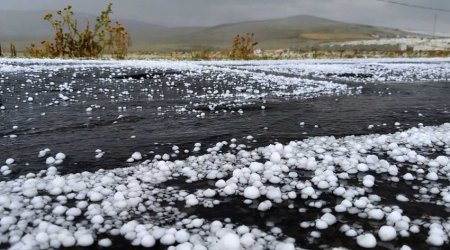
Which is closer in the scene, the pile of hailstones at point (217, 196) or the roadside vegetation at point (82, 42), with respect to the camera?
the pile of hailstones at point (217, 196)

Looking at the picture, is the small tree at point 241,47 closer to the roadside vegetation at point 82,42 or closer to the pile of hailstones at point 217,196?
the roadside vegetation at point 82,42

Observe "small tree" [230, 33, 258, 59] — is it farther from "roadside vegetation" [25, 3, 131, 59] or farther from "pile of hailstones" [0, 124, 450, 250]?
"pile of hailstones" [0, 124, 450, 250]

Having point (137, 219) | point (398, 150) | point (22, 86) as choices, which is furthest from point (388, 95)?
point (22, 86)

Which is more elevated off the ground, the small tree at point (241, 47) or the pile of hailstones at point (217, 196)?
the small tree at point (241, 47)

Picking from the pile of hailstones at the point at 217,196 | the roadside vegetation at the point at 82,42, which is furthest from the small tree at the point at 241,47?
the pile of hailstones at the point at 217,196

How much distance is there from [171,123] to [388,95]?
5808 millimetres

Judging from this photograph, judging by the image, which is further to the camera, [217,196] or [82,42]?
[82,42]

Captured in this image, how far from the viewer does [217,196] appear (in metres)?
3.69

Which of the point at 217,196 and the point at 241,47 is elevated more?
the point at 241,47

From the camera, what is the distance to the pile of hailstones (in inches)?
114

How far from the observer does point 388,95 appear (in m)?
9.67

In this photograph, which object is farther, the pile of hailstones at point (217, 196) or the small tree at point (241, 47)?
the small tree at point (241, 47)

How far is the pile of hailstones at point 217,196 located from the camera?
289 centimetres

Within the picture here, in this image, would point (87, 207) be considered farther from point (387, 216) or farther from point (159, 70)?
point (159, 70)
